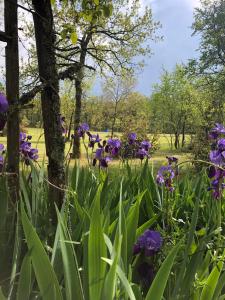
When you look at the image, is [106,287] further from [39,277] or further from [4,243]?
[4,243]

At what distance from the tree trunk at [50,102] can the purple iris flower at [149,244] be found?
96cm

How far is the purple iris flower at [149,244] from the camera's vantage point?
1507 mm

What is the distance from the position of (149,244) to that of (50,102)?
1197 millimetres

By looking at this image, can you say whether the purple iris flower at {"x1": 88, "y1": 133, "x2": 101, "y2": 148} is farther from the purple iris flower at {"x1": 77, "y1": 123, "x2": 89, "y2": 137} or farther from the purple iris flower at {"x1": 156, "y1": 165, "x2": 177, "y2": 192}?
the purple iris flower at {"x1": 156, "y1": 165, "x2": 177, "y2": 192}

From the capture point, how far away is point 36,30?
99.3 inches

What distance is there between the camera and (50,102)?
2.43m

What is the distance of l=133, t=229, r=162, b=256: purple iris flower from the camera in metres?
1.51

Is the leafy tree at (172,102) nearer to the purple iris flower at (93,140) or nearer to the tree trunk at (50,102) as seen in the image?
the purple iris flower at (93,140)

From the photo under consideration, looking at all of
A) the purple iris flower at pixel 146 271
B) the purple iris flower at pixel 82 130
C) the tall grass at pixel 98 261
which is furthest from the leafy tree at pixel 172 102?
the purple iris flower at pixel 146 271

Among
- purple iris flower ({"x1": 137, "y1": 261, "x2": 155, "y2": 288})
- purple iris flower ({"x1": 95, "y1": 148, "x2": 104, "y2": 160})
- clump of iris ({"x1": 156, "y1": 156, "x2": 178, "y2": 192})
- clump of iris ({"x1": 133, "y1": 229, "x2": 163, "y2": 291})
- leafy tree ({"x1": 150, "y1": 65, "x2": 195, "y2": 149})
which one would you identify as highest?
leafy tree ({"x1": 150, "y1": 65, "x2": 195, "y2": 149})

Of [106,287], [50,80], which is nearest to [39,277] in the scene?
[106,287]

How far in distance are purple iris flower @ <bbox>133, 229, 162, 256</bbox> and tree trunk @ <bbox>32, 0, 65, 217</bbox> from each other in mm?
956

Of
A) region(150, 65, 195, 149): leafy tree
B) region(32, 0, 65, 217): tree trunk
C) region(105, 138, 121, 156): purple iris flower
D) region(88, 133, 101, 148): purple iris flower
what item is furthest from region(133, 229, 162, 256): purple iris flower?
region(150, 65, 195, 149): leafy tree

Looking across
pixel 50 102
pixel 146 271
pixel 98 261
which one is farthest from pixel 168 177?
pixel 98 261
